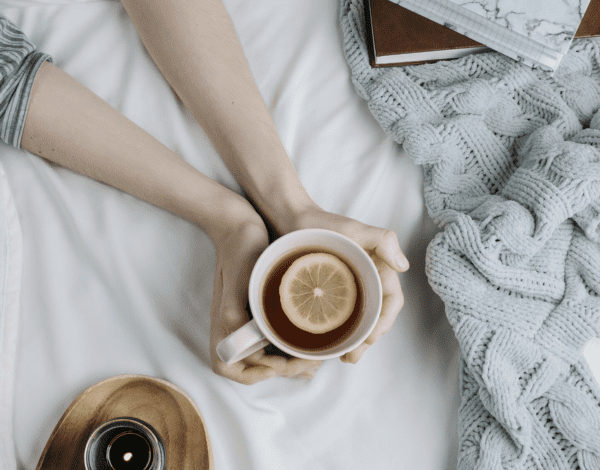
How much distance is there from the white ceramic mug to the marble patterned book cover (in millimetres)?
429

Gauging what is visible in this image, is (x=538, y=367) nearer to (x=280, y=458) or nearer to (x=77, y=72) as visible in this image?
(x=280, y=458)

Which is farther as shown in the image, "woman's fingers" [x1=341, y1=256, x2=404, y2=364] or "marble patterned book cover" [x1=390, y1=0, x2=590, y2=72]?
"marble patterned book cover" [x1=390, y1=0, x2=590, y2=72]

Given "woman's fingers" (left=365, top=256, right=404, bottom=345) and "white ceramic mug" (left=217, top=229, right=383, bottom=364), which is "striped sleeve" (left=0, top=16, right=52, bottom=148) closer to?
"white ceramic mug" (left=217, top=229, right=383, bottom=364)

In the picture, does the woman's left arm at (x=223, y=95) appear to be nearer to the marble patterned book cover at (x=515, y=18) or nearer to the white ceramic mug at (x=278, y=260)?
the white ceramic mug at (x=278, y=260)

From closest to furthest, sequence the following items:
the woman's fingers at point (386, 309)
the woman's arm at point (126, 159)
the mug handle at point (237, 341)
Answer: the mug handle at point (237, 341)
the woman's fingers at point (386, 309)
the woman's arm at point (126, 159)

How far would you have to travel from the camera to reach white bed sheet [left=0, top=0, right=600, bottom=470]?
2.28 feet

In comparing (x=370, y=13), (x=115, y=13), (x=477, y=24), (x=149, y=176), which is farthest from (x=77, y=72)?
(x=477, y=24)

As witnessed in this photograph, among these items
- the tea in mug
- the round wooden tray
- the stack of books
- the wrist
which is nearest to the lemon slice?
the tea in mug

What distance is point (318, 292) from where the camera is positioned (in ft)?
1.89

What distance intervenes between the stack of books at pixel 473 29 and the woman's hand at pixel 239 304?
0.41m

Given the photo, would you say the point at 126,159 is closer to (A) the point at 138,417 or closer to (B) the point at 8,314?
(B) the point at 8,314

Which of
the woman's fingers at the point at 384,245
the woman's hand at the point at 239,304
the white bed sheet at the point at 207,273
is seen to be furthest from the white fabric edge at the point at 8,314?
the woman's fingers at the point at 384,245

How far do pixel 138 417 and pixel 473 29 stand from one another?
32.2 inches

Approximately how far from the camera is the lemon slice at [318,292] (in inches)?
22.5
